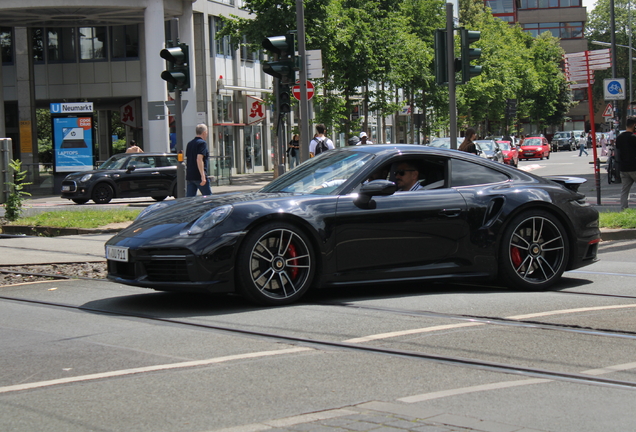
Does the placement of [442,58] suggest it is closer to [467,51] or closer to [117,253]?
[467,51]

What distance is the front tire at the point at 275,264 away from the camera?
275 inches

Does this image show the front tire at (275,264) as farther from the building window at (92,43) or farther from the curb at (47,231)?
the building window at (92,43)

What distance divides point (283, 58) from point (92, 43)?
99.0 ft

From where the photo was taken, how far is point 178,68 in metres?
15.1

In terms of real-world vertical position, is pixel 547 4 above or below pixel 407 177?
above

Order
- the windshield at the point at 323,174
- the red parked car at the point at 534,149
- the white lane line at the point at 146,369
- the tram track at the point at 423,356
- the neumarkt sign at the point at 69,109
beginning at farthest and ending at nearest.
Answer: the red parked car at the point at 534,149, the neumarkt sign at the point at 69,109, the windshield at the point at 323,174, the tram track at the point at 423,356, the white lane line at the point at 146,369

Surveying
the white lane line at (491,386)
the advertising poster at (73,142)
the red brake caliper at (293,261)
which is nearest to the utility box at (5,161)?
the advertising poster at (73,142)

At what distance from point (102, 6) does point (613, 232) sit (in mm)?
25865

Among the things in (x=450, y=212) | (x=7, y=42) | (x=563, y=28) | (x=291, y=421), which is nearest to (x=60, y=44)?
(x=7, y=42)

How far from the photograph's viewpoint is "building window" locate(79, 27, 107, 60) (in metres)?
42.8

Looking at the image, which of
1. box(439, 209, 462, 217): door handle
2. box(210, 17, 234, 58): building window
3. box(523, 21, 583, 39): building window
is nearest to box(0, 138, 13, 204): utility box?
box(439, 209, 462, 217): door handle

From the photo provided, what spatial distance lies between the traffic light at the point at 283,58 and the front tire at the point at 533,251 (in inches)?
299

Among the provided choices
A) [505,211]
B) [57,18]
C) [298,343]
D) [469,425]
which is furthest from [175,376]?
[57,18]

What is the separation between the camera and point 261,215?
7035 mm
